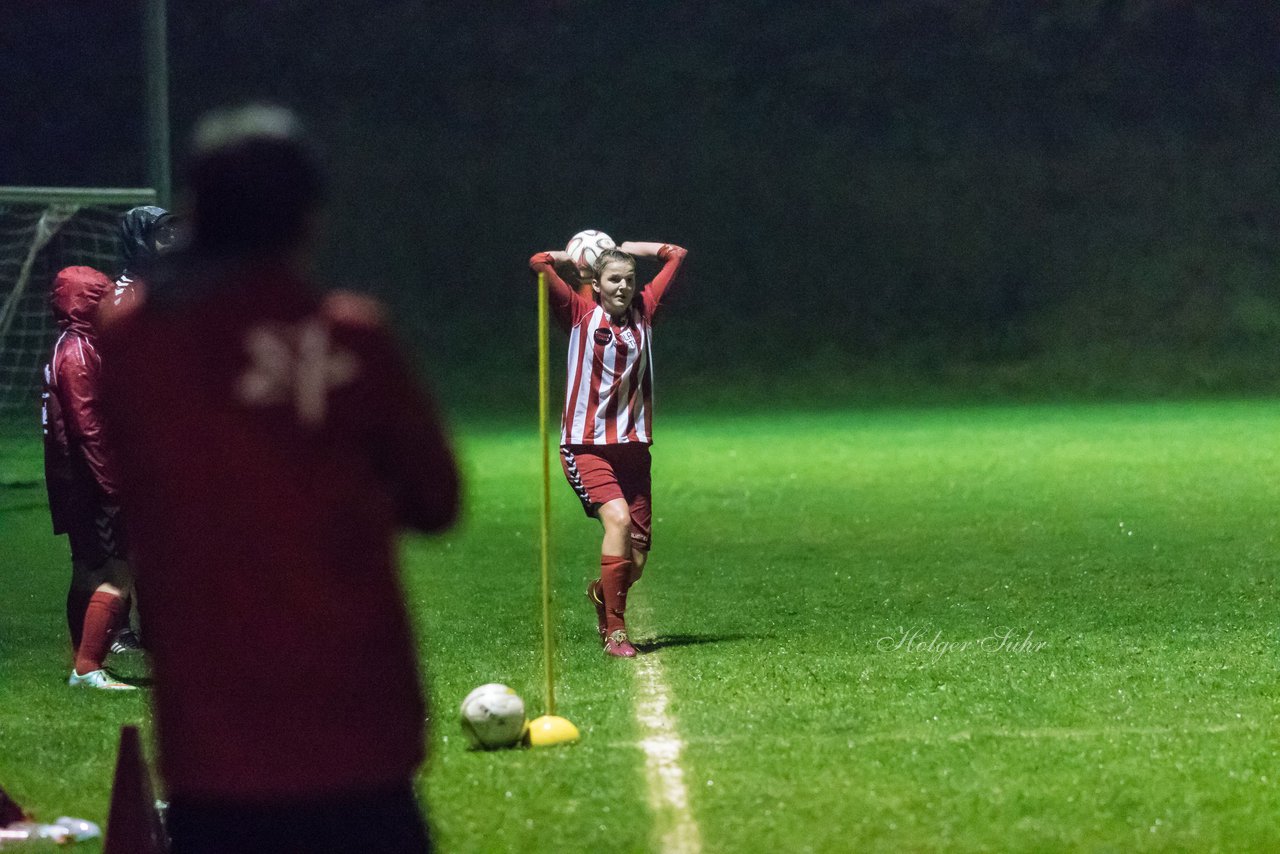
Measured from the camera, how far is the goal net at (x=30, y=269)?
14484 mm

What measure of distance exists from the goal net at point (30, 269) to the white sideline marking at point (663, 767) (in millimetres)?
7734

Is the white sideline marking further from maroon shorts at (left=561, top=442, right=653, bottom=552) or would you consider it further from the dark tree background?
the dark tree background

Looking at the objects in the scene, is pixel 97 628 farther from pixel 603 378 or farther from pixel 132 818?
pixel 132 818

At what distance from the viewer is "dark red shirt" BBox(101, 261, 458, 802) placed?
8.18ft

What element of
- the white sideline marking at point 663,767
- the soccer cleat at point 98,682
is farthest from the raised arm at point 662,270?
the soccer cleat at point 98,682

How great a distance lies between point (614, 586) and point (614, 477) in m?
0.49

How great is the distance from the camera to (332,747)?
2561 mm

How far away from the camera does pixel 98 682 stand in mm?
7750

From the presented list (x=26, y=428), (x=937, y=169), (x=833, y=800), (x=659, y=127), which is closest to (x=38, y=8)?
(x=659, y=127)

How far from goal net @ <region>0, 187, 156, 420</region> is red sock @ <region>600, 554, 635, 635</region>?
670 cm

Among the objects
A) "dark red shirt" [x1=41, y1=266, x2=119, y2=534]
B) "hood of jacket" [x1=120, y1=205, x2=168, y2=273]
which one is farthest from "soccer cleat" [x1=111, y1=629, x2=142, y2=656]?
"hood of jacket" [x1=120, y1=205, x2=168, y2=273]

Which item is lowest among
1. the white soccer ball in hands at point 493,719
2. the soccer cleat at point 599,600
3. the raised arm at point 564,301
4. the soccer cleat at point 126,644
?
the soccer cleat at point 126,644

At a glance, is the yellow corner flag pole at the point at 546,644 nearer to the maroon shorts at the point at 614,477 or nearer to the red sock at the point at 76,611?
the maroon shorts at the point at 614,477

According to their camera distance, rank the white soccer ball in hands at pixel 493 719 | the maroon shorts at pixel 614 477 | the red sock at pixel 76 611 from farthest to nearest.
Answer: the maroon shorts at pixel 614 477 → the red sock at pixel 76 611 → the white soccer ball in hands at pixel 493 719
